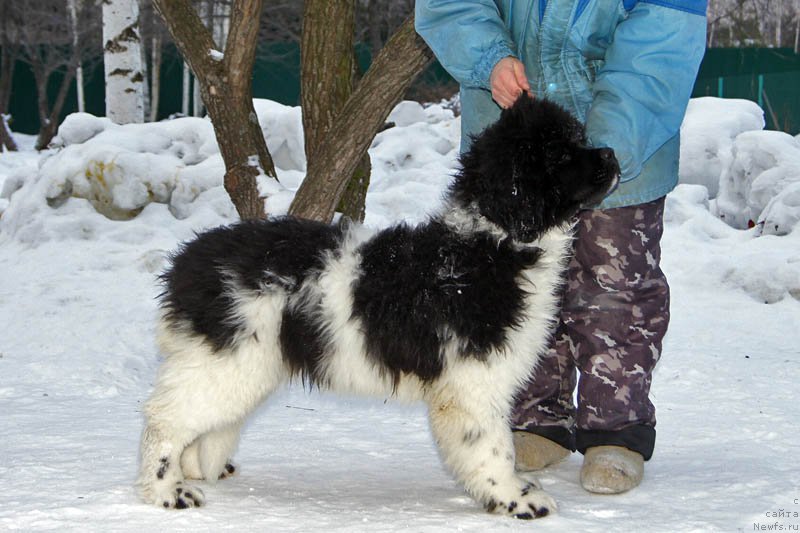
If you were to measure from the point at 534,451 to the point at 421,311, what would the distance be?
1093mm

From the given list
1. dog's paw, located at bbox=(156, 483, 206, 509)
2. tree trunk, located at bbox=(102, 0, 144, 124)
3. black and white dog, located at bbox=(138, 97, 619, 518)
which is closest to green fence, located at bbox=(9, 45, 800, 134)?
tree trunk, located at bbox=(102, 0, 144, 124)

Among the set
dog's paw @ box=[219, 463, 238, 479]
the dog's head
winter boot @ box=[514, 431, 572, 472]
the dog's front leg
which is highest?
the dog's head

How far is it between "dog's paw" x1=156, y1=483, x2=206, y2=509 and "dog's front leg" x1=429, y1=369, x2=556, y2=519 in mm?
966

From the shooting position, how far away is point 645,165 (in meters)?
3.77

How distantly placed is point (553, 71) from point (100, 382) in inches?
136

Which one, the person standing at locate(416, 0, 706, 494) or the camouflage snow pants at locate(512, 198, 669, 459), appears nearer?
the person standing at locate(416, 0, 706, 494)

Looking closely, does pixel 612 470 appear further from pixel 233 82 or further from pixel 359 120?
pixel 233 82

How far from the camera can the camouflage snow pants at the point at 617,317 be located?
3783mm

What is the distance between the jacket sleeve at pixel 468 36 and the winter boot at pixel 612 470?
159cm

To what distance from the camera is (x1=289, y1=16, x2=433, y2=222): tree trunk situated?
5434mm

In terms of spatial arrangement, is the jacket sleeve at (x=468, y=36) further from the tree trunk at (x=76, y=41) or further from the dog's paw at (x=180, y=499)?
the tree trunk at (x=76, y=41)

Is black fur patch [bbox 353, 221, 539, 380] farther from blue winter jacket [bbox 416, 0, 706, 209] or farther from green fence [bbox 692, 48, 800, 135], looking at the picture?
green fence [bbox 692, 48, 800, 135]

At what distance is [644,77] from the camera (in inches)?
138

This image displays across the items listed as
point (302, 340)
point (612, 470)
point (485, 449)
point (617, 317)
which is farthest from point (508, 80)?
point (612, 470)
